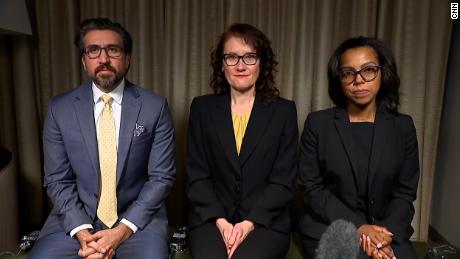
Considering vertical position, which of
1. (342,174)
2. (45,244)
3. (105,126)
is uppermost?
(105,126)

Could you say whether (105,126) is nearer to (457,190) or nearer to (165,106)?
(165,106)

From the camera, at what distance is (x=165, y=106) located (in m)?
1.82

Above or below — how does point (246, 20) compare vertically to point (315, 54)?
above

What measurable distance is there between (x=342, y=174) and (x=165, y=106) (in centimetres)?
84

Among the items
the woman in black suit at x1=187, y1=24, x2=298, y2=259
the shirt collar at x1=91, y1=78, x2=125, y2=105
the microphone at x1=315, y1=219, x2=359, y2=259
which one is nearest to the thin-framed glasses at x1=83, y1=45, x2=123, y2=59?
the shirt collar at x1=91, y1=78, x2=125, y2=105

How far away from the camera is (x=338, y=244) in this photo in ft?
1.86

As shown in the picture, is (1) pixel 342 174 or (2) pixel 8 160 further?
(2) pixel 8 160

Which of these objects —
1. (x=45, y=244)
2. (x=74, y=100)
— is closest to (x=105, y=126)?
(x=74, y=100)

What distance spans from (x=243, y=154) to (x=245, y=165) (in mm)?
51

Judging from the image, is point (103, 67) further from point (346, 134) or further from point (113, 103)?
point (346, 134)

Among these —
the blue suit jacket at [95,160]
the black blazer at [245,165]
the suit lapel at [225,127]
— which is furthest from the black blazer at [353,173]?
the blue suit jacket at [95,160]

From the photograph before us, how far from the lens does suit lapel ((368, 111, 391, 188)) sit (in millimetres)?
1664

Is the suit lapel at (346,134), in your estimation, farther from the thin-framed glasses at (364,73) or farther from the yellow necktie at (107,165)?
the yellow necktie at (107,165)

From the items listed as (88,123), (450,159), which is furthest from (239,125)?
(450,159)
